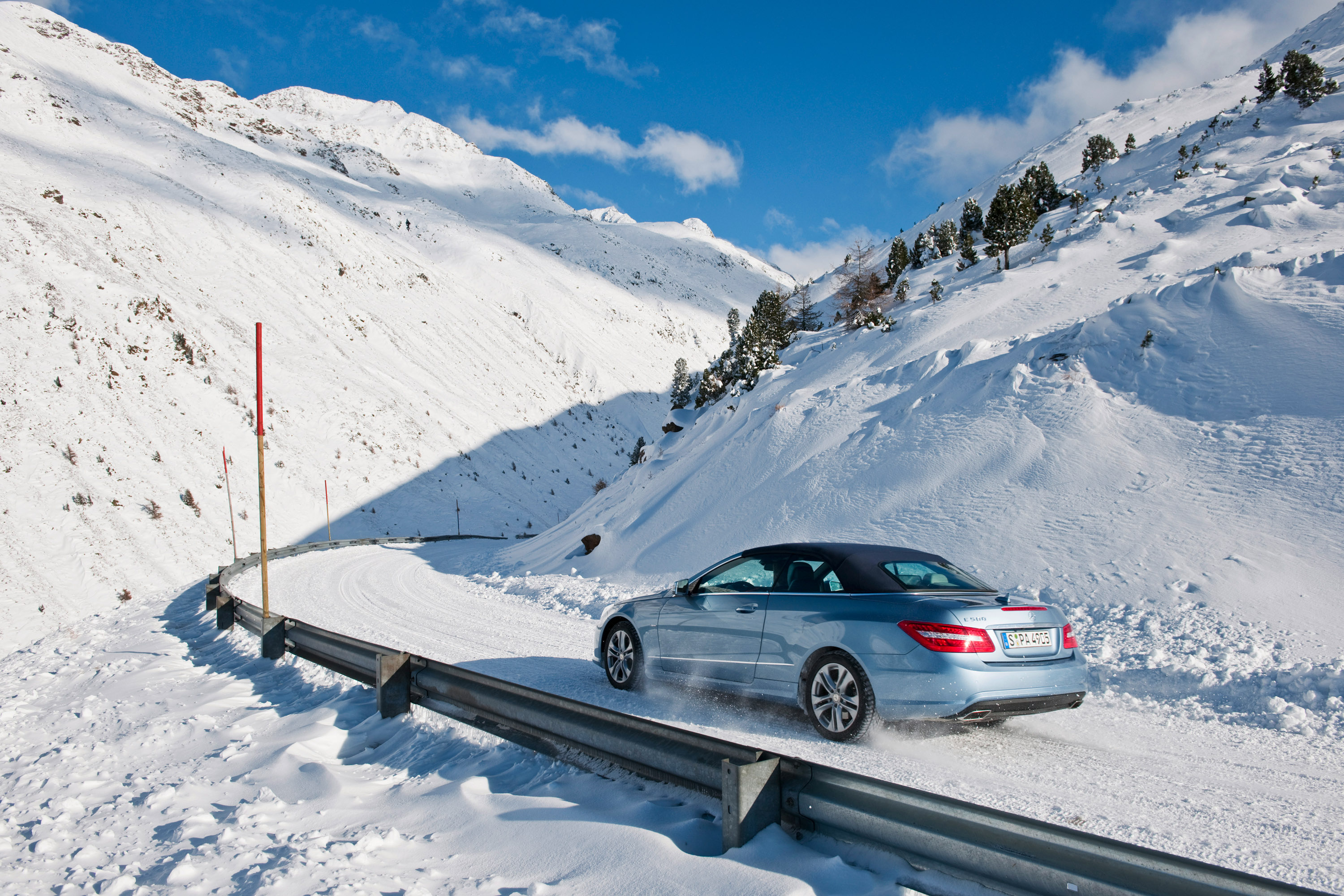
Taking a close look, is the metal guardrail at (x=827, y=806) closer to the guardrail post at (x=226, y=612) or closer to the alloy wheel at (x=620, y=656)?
the alloy wheel at (x=620, y=656)

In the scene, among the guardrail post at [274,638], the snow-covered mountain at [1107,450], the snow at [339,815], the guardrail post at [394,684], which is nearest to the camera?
the snow at [339,815]

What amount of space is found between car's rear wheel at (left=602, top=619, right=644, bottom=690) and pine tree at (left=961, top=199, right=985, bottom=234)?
4077 centimetres

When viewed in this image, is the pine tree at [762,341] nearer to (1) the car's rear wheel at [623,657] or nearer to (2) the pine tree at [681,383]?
(2) the pine tree at [681,383]

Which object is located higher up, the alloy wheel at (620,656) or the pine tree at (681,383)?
the pine tree at (681,383)

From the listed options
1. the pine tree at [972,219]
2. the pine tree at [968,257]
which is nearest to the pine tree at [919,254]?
the pine tree at [972,219]

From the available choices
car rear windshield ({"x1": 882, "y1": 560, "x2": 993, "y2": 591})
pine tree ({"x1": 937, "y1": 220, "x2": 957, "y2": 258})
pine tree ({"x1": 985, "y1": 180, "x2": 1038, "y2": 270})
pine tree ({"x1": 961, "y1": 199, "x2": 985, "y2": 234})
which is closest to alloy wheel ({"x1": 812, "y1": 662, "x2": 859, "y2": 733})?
car rear windshield ({"x1": 882, "y1": 560, "x2": 993, "y2": 591})

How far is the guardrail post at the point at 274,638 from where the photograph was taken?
7922 mm

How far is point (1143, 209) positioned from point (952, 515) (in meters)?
20.4

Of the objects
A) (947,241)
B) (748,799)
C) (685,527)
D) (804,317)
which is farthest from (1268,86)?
(748,799)

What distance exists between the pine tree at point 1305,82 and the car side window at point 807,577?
130 ft

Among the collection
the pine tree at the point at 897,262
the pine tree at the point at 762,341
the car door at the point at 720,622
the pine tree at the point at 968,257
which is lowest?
the car door at the point at 720,622

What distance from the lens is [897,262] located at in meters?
39.4

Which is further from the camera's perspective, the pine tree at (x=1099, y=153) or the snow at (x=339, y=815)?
the pine tree at (x=1099, y=153)

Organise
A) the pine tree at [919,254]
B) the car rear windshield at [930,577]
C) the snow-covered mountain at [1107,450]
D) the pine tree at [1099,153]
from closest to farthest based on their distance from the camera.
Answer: the car rear windshield at [930,577]
the snow-covered mountain at [1107,450]
the pine tree at [919,254]
the pine tree at [1099,153]
